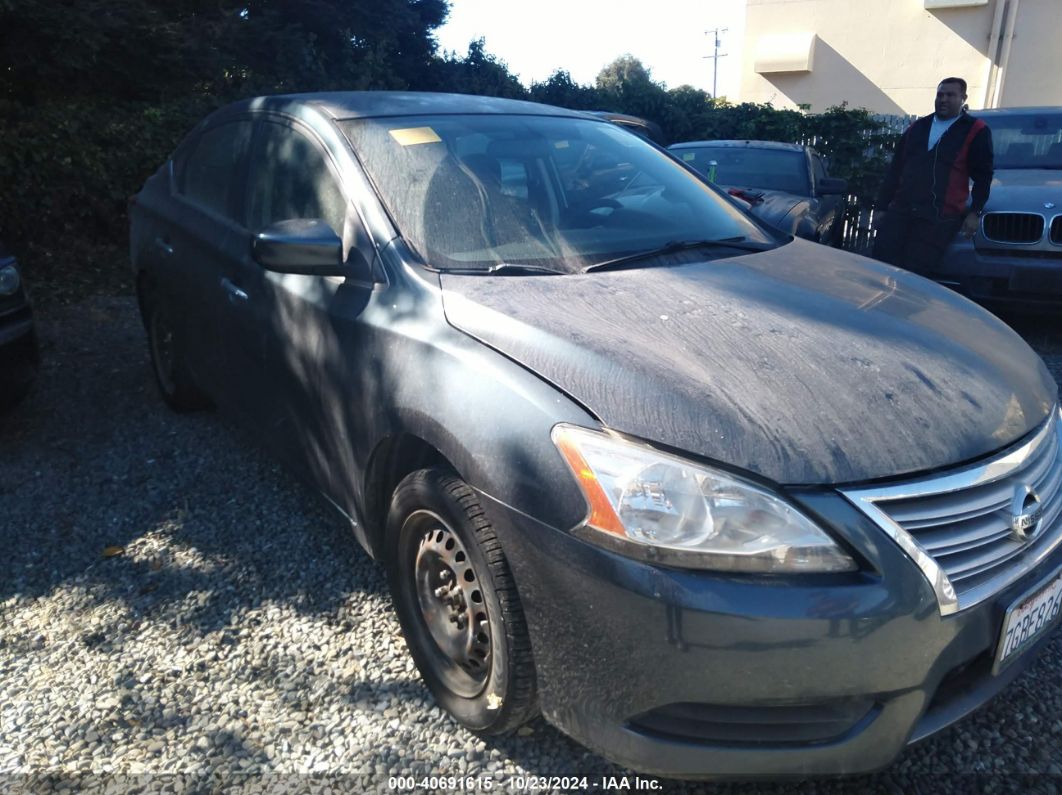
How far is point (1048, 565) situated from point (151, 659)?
2.60 m

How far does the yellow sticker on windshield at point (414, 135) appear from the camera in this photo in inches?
115

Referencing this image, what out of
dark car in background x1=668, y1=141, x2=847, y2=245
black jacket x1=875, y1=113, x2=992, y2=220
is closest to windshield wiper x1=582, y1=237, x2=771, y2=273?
black jacket x1=875, y1=113, x2=992, y2=220

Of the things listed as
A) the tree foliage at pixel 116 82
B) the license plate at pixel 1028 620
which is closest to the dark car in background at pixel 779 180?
the tree foliage at pixel 116 82

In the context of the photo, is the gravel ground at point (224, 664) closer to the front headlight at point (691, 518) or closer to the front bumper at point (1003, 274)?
the front headlight at point (691, 518)

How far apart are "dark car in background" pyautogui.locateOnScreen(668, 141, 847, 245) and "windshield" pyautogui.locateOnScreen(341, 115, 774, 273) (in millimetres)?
4275

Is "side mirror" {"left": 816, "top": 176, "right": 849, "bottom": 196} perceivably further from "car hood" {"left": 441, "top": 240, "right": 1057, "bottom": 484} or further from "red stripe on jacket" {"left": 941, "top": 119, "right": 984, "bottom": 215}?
"car hood" {"left": 441, "top": 240, "right": 1057, "bottom": 484}

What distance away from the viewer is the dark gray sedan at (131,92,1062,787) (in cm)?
173

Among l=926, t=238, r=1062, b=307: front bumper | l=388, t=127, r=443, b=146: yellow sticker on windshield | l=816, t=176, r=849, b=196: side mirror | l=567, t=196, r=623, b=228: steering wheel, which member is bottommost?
l=926, t=238, r=1062, b=307: front bumper

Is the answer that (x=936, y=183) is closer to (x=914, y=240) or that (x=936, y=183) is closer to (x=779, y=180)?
(x=914, y=240)

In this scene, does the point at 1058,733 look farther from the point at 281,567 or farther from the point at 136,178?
the point at 136,178

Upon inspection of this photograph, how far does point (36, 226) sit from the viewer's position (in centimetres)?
774

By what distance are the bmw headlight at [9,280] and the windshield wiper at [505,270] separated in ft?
9.27

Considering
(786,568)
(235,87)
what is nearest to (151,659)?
(786,568)

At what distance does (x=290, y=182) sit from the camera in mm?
3135
